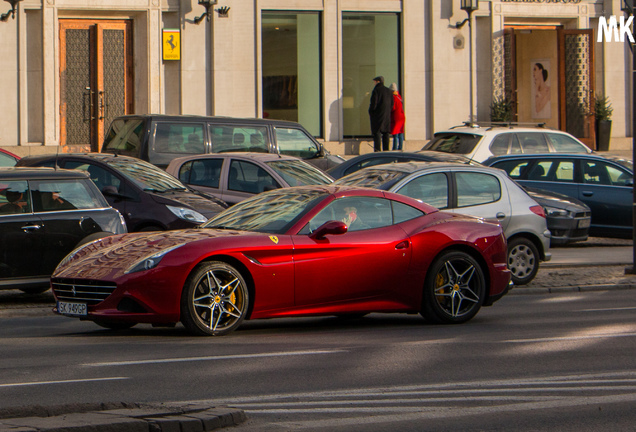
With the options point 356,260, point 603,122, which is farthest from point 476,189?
point 603,122

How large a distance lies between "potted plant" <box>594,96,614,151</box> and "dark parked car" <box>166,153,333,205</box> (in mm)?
15099

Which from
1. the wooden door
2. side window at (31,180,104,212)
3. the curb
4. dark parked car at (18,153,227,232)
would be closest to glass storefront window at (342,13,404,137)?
the wooden door

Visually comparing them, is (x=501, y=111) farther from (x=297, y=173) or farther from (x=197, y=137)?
(x=297, y=173)

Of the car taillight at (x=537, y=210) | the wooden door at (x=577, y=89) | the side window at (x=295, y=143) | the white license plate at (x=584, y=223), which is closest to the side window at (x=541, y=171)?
the white license plate at (x=584, y=223)

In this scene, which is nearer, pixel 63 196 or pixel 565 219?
pixel 63 196

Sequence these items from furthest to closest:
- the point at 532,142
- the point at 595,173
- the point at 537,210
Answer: the point at 532,142, the point at 595,173, the point at 537,210

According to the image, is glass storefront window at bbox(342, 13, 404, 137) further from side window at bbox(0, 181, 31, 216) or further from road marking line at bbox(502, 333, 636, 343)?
road marking line at bbox(502, 333, 636, 343)

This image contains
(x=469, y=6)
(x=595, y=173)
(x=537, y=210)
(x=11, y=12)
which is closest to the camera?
(x=537, y=210)

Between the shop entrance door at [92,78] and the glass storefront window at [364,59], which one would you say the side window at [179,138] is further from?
the glass storefront window at [364,59]

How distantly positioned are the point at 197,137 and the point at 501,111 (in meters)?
11.9

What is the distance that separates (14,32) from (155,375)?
62.1 feet

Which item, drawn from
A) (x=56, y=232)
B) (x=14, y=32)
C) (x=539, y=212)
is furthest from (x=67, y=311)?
(x=14, y=32)

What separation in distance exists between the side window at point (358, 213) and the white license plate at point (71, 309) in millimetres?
2200

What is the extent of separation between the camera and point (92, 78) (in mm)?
26109
